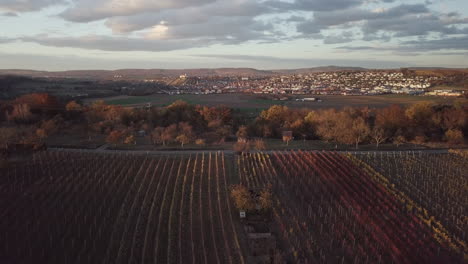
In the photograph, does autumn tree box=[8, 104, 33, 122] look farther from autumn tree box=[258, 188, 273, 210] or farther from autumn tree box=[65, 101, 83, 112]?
autumn tree box=[258, 188, 273, 210]

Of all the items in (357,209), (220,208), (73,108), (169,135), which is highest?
(73,108)

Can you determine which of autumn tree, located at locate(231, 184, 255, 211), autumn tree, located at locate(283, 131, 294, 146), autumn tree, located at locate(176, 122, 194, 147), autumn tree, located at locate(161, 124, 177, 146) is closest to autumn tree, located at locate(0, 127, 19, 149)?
autumn tree, located at locate(161, 124, 177, 146)

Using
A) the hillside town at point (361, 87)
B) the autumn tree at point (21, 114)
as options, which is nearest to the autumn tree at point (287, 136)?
the autumn tree at point (21, 114)

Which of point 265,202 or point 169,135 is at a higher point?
point 169,135

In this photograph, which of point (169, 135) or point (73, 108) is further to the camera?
point (73, 108)

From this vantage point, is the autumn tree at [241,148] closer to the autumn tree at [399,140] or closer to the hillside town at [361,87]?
the autumn tree at [399,140]

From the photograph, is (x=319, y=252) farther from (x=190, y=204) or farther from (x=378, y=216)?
(x=190, y=204)

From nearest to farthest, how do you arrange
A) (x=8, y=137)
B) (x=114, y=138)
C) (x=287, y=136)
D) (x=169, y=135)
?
(x=8, y=137)
(x=114, y=138)
(x=169, y=135)
(x=287, y=136)

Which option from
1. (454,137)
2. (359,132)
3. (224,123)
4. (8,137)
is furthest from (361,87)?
(8,137)

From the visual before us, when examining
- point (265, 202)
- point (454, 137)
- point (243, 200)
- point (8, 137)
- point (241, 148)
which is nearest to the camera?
point (265, 202)

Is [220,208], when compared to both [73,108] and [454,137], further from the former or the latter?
[73,108]
